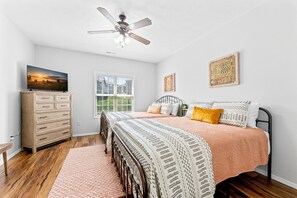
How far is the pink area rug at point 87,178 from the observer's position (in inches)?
63.3

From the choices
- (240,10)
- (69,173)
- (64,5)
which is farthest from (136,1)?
(69,173)

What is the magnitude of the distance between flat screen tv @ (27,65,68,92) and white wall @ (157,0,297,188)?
389 cm

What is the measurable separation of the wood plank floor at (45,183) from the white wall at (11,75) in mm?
629

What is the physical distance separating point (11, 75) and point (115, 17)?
2.32 metres

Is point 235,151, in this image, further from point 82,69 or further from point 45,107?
point 82,69

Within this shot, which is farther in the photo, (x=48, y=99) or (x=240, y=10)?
(x=48, y=99)

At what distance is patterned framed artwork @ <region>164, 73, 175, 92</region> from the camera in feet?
14.2

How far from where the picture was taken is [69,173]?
2.04 meters

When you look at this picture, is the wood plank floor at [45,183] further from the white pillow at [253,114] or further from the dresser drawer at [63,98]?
the dresser drawer at [63,98]

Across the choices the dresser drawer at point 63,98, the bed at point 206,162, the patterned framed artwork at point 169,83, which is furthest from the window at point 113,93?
the bed at point 206,162

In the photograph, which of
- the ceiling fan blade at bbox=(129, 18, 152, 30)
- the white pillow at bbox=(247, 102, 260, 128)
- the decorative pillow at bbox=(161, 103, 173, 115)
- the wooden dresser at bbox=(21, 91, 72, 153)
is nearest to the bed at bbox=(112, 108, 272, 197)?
the white pillow at bbox=(247, 102, 260, 128)

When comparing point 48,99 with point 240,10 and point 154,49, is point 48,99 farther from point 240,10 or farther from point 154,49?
point 240,10

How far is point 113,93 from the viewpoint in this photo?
16.0ft

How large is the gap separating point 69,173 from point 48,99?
196 cm
